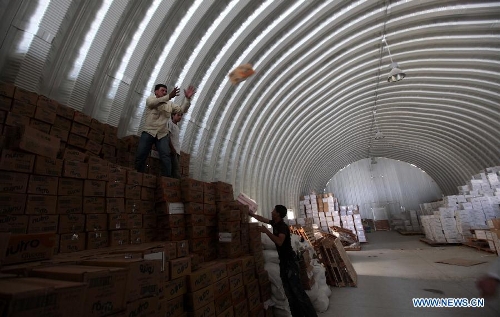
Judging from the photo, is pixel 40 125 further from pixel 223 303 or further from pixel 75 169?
pixel 223 303

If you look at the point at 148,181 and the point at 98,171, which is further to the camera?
the point at 148,181

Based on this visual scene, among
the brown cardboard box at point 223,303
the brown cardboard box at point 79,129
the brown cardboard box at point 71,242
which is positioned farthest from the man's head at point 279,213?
the brown cardboard box at point 79,129

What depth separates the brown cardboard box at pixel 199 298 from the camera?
101 inches

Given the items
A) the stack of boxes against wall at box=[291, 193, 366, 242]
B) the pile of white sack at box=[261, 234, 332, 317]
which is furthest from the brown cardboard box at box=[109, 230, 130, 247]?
the stack of boxes against wall at box=[291, 193, 366, 242]

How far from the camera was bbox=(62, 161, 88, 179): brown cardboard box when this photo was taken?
254 centimetres

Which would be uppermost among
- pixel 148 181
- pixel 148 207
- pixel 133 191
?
pixel 148 181

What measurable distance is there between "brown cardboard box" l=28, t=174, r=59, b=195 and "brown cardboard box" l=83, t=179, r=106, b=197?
28cm

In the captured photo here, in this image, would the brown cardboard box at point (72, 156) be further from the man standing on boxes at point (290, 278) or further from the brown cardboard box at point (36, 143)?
the man standing on boxes at point (290, 278)

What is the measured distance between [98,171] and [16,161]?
0.75 metres

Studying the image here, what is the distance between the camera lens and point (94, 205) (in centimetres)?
275

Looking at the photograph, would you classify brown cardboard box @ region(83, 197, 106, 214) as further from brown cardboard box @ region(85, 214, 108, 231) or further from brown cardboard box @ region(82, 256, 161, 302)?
brown cardboard box @ region(82, 256, 161, 302)

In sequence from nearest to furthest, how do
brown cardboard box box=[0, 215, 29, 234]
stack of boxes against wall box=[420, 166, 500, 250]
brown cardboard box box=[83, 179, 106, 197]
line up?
1. brown cardboard box box=[0, 215, 29, 234]
2. brown cardboard box box=[83, 179, 106, 197]
3. stack of boxes against wall box=[420, 166, 500, 250]

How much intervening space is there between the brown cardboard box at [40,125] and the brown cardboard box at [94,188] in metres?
0.84

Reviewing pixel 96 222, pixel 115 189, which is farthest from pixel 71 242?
pixel 115 189
